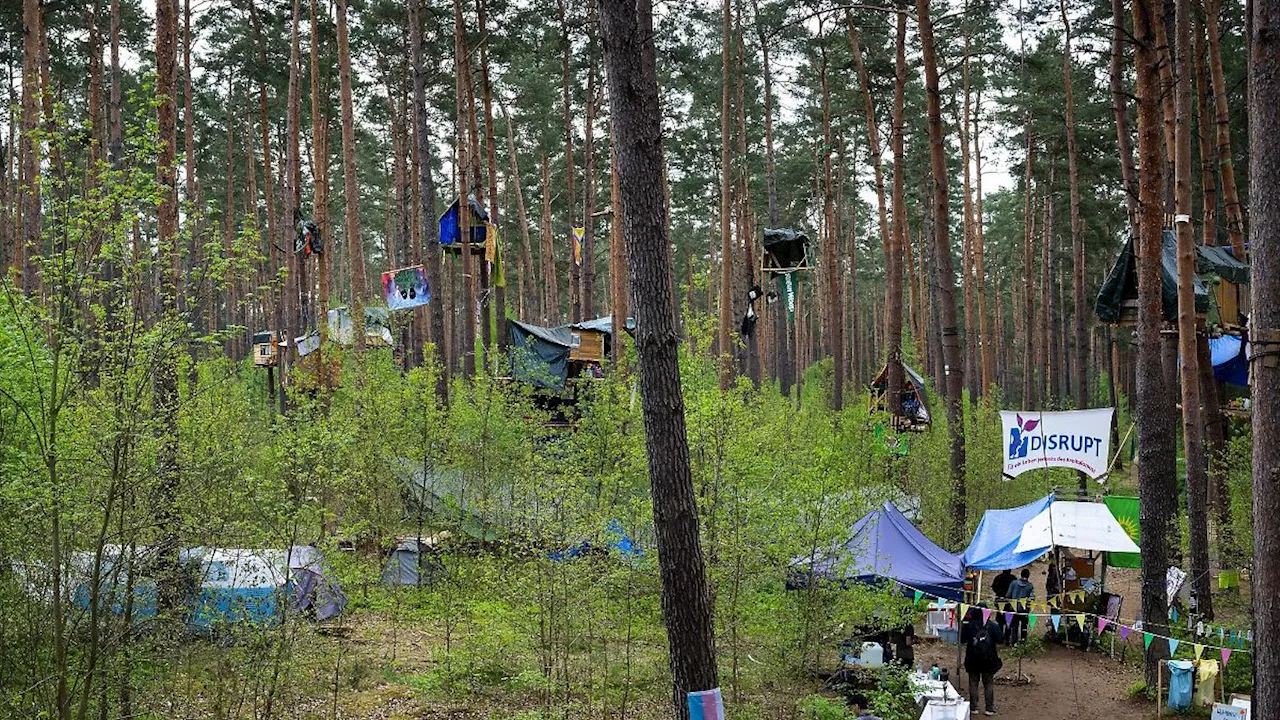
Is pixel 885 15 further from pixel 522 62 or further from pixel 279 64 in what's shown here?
pixel 279 64

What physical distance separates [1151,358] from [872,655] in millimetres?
5086

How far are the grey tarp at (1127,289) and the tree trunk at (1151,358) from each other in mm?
1282

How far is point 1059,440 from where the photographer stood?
15.5 meters

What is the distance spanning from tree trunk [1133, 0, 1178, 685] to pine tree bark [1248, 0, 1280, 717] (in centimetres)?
492

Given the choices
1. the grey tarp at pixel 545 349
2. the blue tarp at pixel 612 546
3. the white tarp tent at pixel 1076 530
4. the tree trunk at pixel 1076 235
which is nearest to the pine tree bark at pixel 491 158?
the grey tarp at pixel 545 349

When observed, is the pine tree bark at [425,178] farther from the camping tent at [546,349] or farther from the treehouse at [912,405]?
the treehouse at [912,405]

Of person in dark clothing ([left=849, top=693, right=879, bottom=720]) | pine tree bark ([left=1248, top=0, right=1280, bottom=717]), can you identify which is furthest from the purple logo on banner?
person in dark clothing ([left=849, top=693, right=879, bottom=720])

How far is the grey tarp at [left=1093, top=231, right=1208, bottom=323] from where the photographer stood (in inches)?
494

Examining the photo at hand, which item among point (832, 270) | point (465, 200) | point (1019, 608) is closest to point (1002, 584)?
point (1019, 608)

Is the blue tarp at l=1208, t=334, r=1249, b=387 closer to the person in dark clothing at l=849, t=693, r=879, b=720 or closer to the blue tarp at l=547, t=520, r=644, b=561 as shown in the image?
the person in dark clothing at l=849, t=693, r=879, b=720

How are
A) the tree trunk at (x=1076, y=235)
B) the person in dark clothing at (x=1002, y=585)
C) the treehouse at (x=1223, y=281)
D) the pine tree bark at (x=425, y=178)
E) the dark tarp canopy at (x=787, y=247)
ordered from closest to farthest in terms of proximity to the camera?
the treehouse at (x=1223, y=281) < the person in dark clothing at (x=1002, y=585) < the pine tree bark at (x=425, y=178) < the dark tarp canopy at (x=787, y=247) < the tree trunk at (x=1076, y=235)

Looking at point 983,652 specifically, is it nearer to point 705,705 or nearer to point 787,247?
point 705,705

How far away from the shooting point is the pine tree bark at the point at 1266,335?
5938 mm

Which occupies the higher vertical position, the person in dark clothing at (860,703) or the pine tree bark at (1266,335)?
the pine tree bark at (1266,335)
